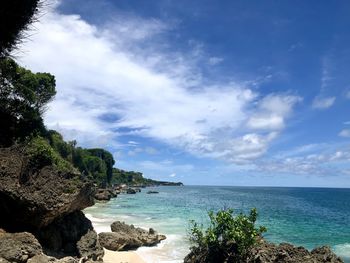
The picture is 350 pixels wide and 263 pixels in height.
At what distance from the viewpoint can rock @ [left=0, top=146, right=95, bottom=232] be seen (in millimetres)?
16422

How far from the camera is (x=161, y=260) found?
75.7ft

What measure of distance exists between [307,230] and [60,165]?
31.5 m

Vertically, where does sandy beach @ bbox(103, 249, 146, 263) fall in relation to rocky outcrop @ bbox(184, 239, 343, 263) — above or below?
below

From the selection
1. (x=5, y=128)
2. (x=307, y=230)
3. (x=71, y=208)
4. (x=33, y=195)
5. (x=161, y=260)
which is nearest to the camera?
(x=33, y=195)

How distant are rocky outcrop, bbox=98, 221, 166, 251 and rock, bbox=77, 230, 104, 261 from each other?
3.53 metres

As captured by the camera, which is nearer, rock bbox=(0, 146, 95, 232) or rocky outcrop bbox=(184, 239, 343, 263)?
rocky outcrop bbox=(184, 239, 343, 263)

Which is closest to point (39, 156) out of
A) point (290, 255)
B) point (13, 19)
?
point (13, 19)

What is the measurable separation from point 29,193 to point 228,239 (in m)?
8.80

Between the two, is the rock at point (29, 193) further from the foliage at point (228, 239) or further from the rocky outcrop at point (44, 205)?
the foliage at point (228, 239)

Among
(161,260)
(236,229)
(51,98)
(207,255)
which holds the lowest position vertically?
(161,260)

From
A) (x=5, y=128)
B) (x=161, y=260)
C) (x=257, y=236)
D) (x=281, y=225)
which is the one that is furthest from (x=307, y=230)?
(x=5, y=128)

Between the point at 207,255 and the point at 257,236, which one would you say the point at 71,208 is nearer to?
the point at 207,255

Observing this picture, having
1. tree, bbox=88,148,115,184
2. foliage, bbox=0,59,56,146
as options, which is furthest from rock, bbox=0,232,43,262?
tree, bbox=88,148,115,184

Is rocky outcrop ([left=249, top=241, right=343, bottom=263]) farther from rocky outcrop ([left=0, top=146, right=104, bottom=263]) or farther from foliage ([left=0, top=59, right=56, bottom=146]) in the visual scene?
foliage ([left=0, top=59, right=56, bottom=146])
